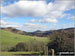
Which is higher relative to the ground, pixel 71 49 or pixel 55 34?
pixel 55 34

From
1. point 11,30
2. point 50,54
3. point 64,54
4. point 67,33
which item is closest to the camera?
point 50,54

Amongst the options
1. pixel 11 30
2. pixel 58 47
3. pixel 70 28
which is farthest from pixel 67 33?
pixel 11 30

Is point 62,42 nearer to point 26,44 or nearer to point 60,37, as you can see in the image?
point 60,37

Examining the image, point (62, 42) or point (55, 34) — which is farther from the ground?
point (55, 34)

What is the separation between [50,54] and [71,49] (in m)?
0.69

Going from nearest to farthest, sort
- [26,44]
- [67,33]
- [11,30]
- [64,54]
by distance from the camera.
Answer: [64,54] < [67,33] < [26,44] < [11,30]

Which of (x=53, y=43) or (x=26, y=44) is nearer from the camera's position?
(x=53, y=43)

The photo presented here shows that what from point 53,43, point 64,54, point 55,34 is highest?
point 55,34

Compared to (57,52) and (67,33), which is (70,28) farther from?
(57,52)

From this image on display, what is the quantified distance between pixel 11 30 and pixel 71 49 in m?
3.17

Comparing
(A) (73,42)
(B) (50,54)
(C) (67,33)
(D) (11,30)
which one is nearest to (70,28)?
(C) (67,33)

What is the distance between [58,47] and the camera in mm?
3709

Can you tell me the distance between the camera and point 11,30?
5.73m

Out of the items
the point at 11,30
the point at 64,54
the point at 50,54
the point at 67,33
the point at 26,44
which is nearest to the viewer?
the point at 50,54
